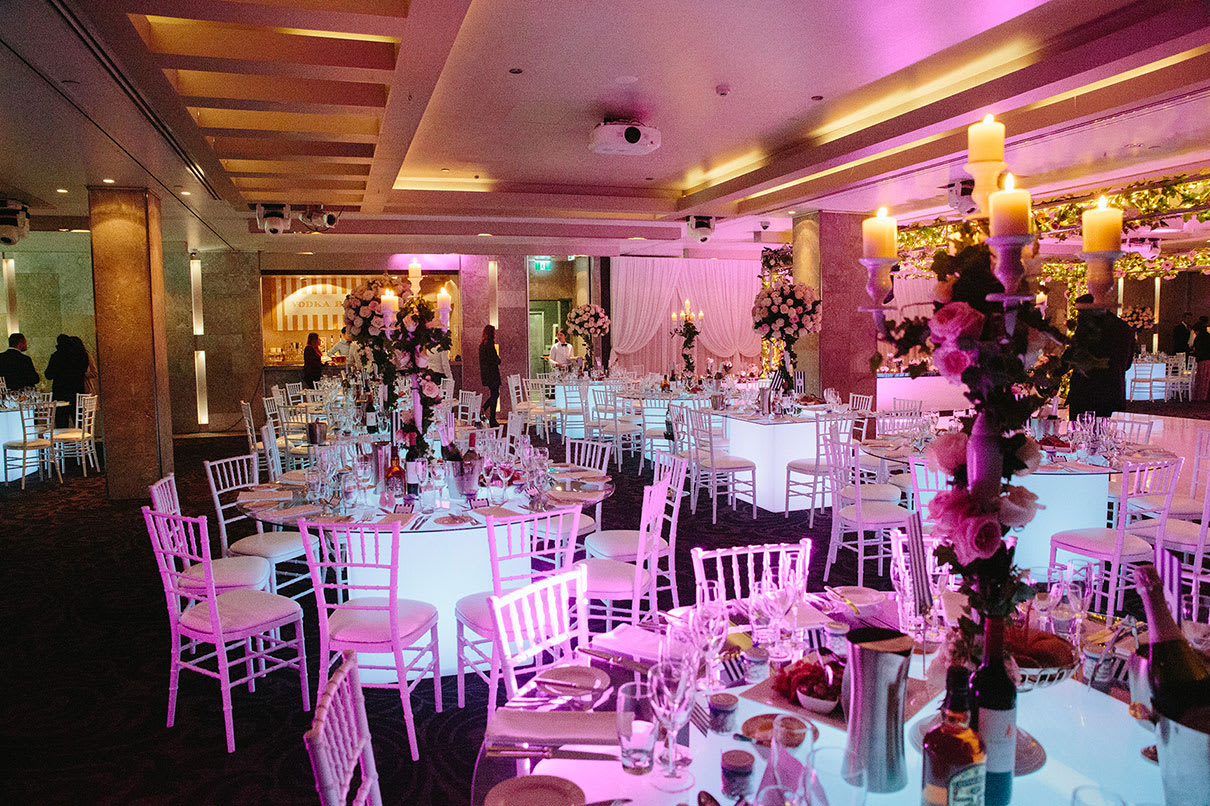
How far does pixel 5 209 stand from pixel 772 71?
9296 millimetres

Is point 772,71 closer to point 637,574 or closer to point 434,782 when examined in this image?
point 637,574

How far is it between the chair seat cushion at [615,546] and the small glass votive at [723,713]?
248cm

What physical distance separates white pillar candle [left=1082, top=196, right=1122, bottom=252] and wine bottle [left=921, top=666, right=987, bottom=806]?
1.02 metres

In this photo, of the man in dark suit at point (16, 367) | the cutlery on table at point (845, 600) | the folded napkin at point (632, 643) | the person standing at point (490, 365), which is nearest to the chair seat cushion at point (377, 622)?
the folded napkin at point (632, 643)

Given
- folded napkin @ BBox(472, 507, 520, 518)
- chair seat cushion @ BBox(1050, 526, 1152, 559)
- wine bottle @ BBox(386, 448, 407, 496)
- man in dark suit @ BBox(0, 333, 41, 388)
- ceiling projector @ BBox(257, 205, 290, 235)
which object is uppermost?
ceiling projector @ BBox(257, 205, 290, 235)

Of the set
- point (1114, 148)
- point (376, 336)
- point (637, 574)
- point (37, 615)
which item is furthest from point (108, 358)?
point (1114, 148)

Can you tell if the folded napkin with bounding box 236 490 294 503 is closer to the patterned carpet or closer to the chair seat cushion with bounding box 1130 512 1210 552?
the patterned carpet

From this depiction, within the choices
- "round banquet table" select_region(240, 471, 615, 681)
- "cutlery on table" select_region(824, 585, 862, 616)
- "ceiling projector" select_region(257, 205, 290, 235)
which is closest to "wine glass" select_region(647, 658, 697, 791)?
"cutlery on table" select_region(824, 585, 862, 616)

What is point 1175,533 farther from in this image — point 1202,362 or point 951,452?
point 1202,362

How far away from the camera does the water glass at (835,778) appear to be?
1.36 m

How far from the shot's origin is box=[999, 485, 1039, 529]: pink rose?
1538 millimetres

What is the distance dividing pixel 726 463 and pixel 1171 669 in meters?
5.89

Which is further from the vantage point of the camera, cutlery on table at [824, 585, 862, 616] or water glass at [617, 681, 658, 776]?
cutlery on table at [824, 585, 862, 616]

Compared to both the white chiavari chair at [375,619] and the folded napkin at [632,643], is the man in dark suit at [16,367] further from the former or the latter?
the folded napkin at [632,643]
